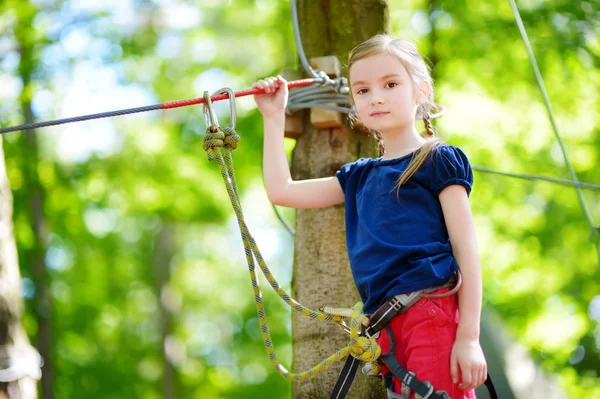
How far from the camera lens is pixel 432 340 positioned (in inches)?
80.2

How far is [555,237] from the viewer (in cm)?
839

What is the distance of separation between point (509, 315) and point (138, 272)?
8.70 metres

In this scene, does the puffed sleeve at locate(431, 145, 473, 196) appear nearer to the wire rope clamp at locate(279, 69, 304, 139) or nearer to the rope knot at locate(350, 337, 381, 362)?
the rope knot at locate(350, 337, 381, 362)

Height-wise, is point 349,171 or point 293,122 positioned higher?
point 293,122

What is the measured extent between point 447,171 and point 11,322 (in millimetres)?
3134

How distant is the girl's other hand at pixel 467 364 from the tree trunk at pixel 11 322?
2880mm

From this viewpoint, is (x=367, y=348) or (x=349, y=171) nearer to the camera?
(x=367, y=348)

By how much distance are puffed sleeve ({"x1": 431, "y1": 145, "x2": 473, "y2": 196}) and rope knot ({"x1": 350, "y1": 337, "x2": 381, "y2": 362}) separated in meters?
0.46

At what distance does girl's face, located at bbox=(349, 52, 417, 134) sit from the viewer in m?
2.24

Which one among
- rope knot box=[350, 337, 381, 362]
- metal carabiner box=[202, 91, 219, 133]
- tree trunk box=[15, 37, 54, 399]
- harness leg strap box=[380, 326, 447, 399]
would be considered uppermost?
metal carabiner box=[202, 91, 219, 133]

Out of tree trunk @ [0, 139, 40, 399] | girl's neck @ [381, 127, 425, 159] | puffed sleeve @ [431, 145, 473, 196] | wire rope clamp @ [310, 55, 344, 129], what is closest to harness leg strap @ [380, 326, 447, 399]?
puffed sleeve @ [431, 145, 473, 196]

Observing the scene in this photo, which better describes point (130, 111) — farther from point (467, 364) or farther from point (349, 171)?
point (467, 364)

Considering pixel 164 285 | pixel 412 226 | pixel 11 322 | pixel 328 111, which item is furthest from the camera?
pixel 164 285

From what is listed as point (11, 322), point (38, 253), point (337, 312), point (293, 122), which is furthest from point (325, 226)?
point (38, 253)
